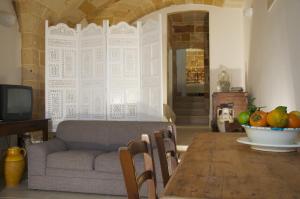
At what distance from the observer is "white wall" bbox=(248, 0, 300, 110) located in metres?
2.56

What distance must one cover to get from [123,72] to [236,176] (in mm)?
3964

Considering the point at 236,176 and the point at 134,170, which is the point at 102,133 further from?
the point at 236,176

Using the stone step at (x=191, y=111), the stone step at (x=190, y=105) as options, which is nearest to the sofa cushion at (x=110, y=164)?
the stone step at (x=191, y=111)

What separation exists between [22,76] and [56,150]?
1.71m

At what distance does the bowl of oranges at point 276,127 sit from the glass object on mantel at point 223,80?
14.8 ft

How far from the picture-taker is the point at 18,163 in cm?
372

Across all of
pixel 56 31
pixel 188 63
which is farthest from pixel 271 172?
pixel 188 63

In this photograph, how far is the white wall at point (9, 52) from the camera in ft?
14.2

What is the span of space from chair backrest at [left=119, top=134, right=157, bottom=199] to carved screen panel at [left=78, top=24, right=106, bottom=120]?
3.43 metres

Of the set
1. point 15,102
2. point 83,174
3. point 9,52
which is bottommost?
point 83,174

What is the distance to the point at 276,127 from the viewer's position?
4.25 feet

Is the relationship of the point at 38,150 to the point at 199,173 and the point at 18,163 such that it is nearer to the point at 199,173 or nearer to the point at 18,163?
the point at 18,163

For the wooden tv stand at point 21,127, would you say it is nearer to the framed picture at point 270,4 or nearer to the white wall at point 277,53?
the white wall at point 277,53

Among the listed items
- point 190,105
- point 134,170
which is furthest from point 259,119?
point 190,105
